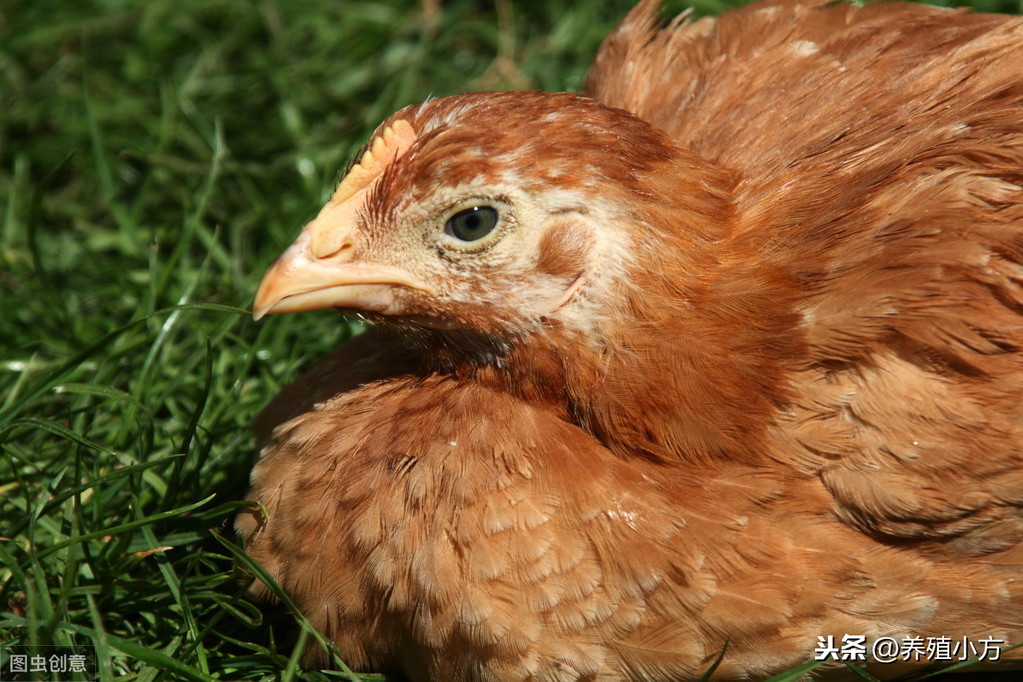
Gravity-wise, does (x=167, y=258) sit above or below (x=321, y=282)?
above

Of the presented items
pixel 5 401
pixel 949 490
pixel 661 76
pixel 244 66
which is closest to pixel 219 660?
pixel 5 401

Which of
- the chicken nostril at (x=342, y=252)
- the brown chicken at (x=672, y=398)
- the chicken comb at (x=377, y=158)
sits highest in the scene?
the chicken comb at (x=377, y=158)

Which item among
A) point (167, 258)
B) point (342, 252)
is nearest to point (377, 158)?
point (342, 252)

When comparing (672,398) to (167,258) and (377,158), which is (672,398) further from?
(167,258)

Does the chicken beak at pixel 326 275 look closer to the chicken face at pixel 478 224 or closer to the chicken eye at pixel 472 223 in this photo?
the chicken face at pixel 478 224

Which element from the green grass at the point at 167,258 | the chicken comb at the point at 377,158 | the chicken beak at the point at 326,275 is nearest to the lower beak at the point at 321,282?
the chicken beak at the point at 326,275

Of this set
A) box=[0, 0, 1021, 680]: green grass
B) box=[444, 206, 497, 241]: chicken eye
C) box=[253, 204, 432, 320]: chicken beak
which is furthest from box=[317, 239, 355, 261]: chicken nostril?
box=[0, 0, 1021, 680]: green grass

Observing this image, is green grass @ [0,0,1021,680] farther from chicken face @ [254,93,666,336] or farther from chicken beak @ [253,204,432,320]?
chicken face @ [254,93,666,336]
